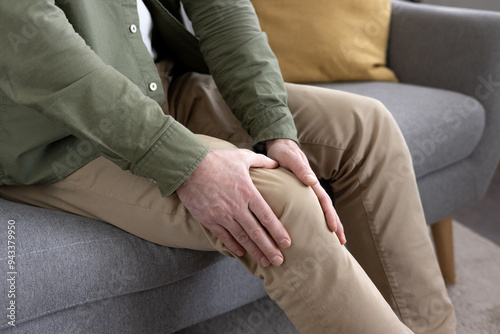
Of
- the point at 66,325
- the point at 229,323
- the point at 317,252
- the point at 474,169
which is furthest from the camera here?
the point at 474,169

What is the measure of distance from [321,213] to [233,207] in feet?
0.40

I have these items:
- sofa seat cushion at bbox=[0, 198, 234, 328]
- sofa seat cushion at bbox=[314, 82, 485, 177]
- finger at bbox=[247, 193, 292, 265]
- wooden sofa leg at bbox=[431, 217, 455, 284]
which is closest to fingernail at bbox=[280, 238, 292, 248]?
finger at bbox=[247, 193, 292, 265]

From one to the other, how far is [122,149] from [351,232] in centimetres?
44

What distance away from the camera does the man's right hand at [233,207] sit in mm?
741

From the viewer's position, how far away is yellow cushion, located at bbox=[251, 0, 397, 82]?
1.52 m

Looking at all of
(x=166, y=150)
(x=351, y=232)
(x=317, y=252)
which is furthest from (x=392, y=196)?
(x=166, y=150)

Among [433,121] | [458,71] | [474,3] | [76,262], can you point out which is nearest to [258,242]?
[76,262]

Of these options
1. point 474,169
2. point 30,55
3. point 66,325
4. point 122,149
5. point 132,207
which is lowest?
point 474,169

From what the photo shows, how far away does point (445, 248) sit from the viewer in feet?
4.83

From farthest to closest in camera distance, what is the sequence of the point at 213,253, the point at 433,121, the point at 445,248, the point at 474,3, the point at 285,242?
the point at 474,3 → the point at 445,248 → the point at 433,121 → the point at 213,253 → the point at 285,242

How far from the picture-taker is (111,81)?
780 mm

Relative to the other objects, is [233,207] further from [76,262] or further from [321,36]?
[321,36]

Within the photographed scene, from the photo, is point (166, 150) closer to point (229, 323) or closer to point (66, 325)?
point (66, 325)

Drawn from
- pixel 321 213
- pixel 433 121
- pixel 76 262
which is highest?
pixel 321 213
